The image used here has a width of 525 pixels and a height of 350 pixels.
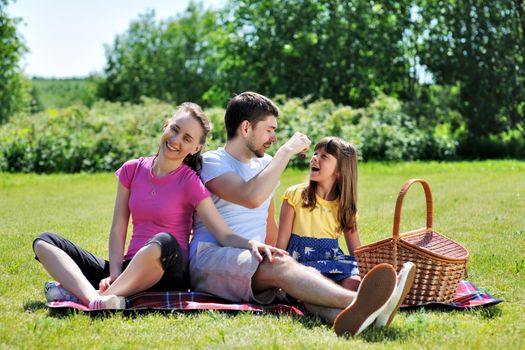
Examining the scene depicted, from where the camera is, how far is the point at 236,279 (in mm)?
4438

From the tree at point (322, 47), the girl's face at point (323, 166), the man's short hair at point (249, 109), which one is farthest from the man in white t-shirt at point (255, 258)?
the tree at point (322, 47)

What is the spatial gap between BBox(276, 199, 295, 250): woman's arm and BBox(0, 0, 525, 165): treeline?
32.4ft

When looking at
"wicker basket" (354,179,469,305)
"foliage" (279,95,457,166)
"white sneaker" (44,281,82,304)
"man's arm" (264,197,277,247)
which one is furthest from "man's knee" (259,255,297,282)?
"foliage" (279,95,457,166)

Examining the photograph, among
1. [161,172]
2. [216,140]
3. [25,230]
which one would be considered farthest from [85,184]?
[161,172]

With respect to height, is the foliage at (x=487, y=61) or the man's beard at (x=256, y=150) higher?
the foliage at (x=487, y=61)

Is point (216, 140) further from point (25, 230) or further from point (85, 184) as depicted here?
point (25, 230)

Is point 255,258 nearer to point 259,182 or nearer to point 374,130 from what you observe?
point 259,182

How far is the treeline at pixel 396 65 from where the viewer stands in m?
17.1

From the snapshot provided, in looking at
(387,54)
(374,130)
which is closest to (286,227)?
(374,130)

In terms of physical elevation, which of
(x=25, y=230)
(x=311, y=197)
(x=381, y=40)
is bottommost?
(x=25, y=230)

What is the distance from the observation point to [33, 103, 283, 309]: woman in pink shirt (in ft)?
14.4

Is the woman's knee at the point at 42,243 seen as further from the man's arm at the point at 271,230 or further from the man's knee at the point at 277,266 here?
the man's arm at the point at 271,230

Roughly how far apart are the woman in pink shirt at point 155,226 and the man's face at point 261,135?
0.29 meters

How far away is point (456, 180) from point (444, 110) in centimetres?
607
